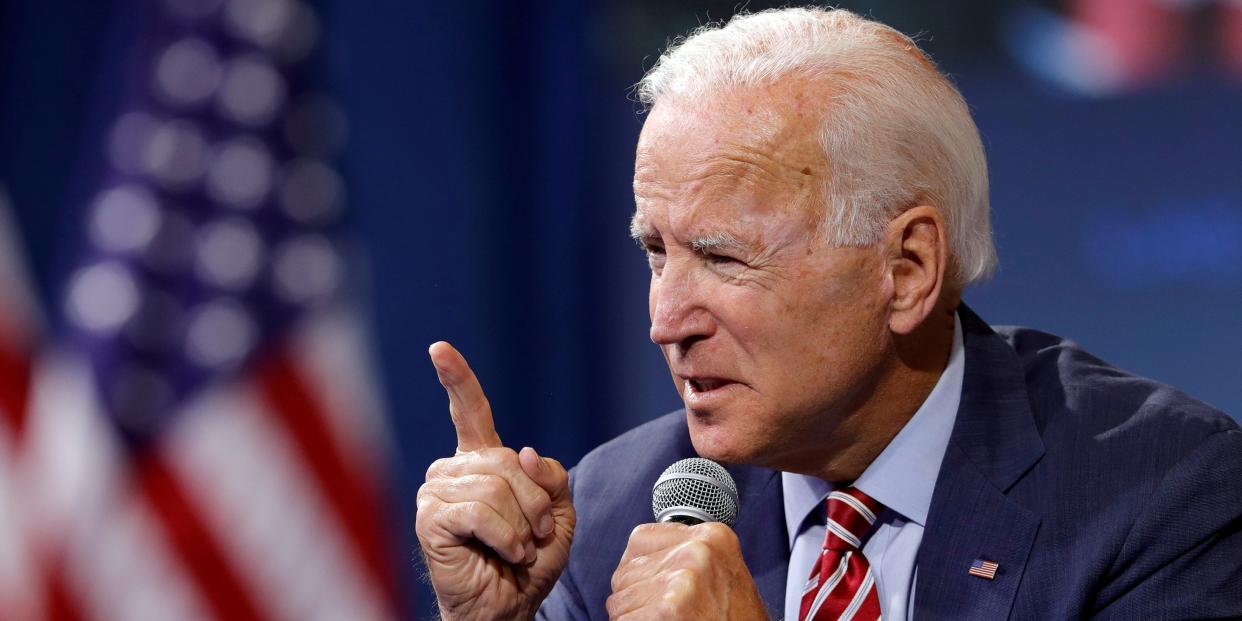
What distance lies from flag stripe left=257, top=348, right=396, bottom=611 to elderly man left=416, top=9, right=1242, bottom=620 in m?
1.35

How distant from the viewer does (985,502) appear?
69.9 inches

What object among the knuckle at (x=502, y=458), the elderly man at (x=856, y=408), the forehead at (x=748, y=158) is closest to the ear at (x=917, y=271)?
the elderly man at (x=856, y=408)

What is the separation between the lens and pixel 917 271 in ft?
6.02

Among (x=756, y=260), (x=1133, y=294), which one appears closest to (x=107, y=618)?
(x=756, y=260)

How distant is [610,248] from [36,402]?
1.65m

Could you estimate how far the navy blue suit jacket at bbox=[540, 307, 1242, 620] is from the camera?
1.65m

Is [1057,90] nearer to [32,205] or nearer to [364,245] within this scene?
[364,245]

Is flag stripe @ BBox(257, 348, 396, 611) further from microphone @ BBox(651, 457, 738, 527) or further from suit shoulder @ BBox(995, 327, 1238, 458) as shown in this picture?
suit shoulder @ BBox(995, 327, 1238, 458)

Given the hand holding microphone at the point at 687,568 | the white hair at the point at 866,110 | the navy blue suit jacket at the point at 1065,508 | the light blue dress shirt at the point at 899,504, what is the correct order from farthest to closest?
the light blue dress shirt at the point at 899,504 < the white hair at the point at 866,110 < the navy blue suit jacket at the point at 1065,508 < the hand holding microphone at the point at 687,568

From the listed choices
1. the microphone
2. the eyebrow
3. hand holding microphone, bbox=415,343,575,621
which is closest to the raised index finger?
hand holding microphone, bbox=415,343,575,621

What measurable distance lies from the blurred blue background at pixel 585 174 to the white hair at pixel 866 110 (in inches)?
50.7

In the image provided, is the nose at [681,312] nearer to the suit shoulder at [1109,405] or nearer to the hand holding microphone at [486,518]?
the hand holding microphone at [486,518]

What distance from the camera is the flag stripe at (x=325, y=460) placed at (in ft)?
10.3

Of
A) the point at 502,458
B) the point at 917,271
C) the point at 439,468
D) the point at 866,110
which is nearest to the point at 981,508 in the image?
the point at 917,271
